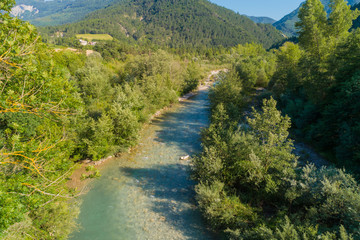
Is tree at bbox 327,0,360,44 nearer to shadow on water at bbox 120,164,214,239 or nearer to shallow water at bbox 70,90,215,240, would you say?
shallow water at bbox 70,90,215,240

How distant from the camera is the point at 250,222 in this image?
37.8 ft

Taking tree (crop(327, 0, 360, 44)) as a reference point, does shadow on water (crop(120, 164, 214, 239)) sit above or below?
below

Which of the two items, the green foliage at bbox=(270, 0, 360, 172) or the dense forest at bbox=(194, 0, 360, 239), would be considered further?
the green foliage at bbox=(270, 0, 360, 172)

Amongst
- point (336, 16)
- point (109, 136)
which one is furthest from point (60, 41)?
point (336, 16)

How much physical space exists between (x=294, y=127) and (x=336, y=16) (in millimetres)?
15845

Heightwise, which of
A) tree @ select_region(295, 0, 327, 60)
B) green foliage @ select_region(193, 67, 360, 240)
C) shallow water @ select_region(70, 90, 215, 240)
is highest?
tree @ select_region(295, 0, 327, 60)

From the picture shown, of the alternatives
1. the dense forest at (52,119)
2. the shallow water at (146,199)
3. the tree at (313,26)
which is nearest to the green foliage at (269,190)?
the shallow water at (146,199)

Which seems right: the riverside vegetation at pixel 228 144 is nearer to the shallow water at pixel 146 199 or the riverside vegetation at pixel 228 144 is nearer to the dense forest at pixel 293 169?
the dense forest at pixel 293 169

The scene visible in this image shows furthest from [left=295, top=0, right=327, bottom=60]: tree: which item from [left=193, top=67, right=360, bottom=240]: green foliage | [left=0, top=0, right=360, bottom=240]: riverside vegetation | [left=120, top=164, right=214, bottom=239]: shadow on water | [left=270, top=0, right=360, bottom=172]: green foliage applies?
[left=120, top=164, right=214, bottom=239]: shadow on water

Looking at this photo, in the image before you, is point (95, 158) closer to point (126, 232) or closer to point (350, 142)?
point (126, 232)

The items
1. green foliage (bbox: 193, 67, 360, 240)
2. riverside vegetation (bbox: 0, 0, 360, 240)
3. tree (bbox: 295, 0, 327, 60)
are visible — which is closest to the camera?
riverside vegetation (bbox: 0, 0, 360, 240)

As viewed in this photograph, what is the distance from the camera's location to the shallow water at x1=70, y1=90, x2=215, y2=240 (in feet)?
41.2

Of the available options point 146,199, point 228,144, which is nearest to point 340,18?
point 228,144

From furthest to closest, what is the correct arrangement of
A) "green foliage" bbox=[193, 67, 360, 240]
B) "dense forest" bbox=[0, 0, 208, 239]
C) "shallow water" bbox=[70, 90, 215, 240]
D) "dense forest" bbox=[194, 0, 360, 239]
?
"shallow water" bbox=[70, 90, 215, 240]
"dense forest" bbox=[194, 0, 360, 239]
"green foliage" bbox=[193, 67, 360, 240]
"dense forest" bbox=[0, 0, 208, 239]
